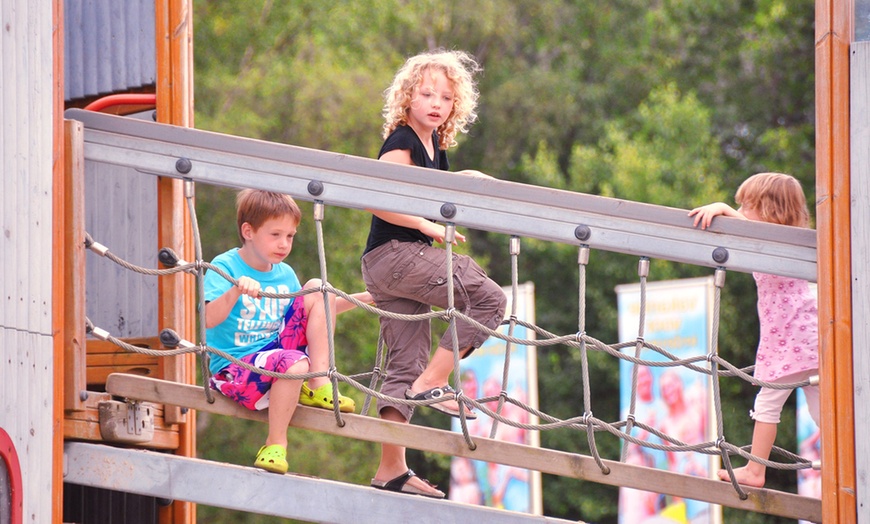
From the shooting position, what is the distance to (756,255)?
364cm

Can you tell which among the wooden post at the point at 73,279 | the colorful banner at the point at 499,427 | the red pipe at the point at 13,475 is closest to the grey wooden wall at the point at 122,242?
the wooden post at the point at 73,279

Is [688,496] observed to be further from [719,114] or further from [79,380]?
[719,114]

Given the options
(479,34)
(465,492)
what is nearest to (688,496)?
(465,492)

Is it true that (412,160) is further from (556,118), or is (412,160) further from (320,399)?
(556,118)

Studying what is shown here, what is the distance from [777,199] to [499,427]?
7784 millimetres

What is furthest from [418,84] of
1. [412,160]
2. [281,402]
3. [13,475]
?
[13,475]

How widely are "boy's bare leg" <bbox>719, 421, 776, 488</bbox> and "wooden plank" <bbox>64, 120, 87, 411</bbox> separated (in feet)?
6.53

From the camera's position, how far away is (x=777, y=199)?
438 centimetres

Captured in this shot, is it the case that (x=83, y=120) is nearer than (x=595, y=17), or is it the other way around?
(x=83, y=120)

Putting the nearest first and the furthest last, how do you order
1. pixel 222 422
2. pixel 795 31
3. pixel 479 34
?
pixel 222 422, pixel 795 31, pixel 479 34

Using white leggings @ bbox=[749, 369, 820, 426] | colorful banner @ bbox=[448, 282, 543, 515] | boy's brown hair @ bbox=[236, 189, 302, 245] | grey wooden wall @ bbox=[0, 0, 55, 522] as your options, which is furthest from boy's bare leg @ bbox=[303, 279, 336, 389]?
colorful banner @ bbox=[448, 282, 543, 515]

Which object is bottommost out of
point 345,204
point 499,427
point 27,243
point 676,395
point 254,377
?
point 499,427

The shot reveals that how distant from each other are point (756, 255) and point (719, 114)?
19953 mm

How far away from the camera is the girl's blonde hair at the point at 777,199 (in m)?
4.36
